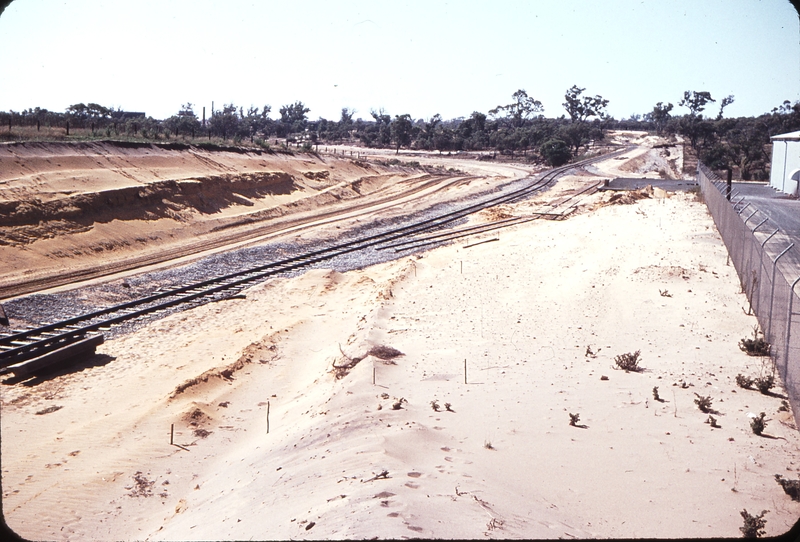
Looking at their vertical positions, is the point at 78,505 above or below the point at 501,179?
below

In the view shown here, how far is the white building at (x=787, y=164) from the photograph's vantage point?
36312mm

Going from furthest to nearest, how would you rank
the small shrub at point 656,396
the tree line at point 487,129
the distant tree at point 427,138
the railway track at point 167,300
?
the distant tree at point 427,138, the tree line at point 487,129, the railway track at point 167,300, the small shrub at point 656,396

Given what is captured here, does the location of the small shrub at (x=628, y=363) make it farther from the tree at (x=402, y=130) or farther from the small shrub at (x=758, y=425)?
the tree at (x=402, y=130)

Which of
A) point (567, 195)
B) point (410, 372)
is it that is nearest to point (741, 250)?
point (410, 372)

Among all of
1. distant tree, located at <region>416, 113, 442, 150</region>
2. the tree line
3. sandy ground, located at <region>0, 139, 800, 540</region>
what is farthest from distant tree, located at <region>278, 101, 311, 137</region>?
sandy ground, located at <region>0, 139, 800, 540</region>

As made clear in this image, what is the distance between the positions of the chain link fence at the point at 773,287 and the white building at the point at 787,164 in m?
15.4

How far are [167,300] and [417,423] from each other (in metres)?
11.9

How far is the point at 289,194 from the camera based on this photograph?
4222 centimetres

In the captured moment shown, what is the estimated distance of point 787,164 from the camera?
37906 mm

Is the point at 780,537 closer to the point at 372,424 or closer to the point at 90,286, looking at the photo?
the point at 372,424

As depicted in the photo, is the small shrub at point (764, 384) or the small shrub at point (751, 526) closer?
the small shrub at point (751, 526)

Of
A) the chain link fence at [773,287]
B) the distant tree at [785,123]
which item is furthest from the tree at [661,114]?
the chain link fence at [773,287]

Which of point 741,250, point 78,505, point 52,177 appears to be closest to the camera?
point 78,505

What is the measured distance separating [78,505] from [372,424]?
13.3 ft
